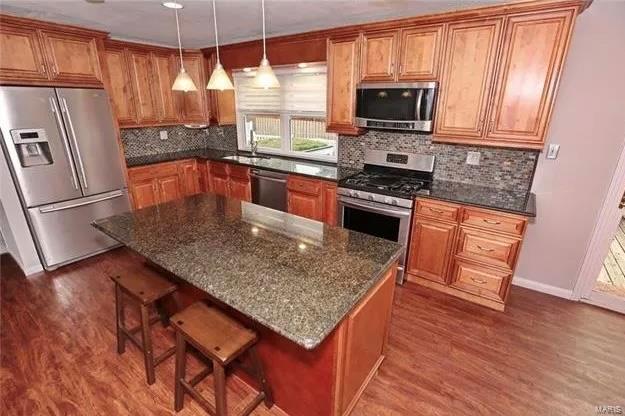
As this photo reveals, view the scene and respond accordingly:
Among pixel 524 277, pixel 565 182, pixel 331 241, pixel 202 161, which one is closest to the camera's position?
pixel 331 241

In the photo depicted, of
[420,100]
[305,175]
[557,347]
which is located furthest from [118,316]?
[557,347]

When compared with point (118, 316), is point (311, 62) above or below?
above

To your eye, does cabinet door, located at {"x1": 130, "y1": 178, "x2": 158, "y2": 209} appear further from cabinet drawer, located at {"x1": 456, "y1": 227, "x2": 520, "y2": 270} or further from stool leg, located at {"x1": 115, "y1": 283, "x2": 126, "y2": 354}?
cabinet drawer, located at {"x1": 456, "y1": 227, "x2": 520, "y2": 270}

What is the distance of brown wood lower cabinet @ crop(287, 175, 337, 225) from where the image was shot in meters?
3.26

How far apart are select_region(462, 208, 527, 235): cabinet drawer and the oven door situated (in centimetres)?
49

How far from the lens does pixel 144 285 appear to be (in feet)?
6.15

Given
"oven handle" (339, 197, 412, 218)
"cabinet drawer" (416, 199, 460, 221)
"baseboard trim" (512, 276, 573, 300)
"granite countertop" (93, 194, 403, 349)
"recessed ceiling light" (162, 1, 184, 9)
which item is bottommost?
"baseboard trim" (512, 276, 573, 300)

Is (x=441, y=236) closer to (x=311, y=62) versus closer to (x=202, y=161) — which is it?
(x=311, y=62)

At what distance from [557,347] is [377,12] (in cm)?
307

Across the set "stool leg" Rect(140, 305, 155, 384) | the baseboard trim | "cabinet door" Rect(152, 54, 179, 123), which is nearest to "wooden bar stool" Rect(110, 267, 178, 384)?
"stool leg" Rect(140, 305, 155, 384)

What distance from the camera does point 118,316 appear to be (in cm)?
206

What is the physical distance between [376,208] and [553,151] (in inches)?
62.0

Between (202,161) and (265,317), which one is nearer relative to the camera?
(265,317)

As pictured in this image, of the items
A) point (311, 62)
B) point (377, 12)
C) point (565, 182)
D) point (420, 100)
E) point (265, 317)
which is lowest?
point (265, 317)
